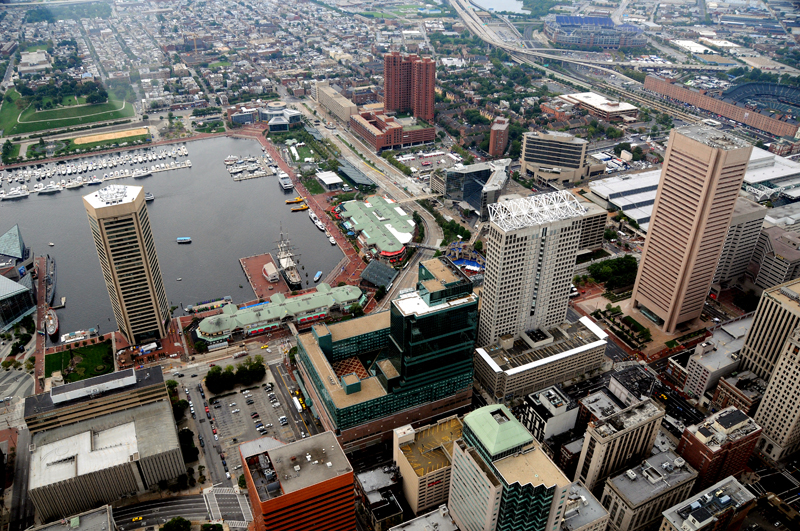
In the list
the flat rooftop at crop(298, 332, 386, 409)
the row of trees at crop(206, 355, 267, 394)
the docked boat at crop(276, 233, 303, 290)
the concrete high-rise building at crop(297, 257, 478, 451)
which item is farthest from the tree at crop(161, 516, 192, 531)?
the docked boat at crop(276, 233, 303, 290)

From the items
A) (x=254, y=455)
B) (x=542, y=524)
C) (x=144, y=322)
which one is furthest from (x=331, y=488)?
(x=144, y=322)

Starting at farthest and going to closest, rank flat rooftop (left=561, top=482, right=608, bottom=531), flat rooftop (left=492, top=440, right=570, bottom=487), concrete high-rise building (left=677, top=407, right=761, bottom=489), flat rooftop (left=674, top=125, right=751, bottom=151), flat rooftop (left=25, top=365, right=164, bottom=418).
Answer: flat rooftop (left=674, top=125, right=751, bottom=151)
flat rooftop (left=25, top=365, right=164, bottom=418)
concrete high-rise building (left=677, top=407, right=761, bottom=489)
flat rooftop (left=561, top=482, right=608, bottom=531)
flat rooftop (left=492, top=440, right=570, bottom=487)

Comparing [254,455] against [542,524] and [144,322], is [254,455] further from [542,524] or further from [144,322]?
[144,322]

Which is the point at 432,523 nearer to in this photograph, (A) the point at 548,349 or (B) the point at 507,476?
→ (B) the point at 507,476

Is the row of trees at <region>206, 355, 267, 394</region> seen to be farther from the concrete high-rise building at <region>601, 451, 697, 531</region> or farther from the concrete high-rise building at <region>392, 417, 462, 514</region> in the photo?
the concrete high-rise building at <region>601, 451, 697, 531</region>

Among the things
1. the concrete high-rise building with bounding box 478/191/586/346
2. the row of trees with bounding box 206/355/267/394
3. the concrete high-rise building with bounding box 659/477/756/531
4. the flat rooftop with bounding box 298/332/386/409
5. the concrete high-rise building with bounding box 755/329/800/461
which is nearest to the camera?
the concrete high-rise building with bounding box 659/477/756/531
